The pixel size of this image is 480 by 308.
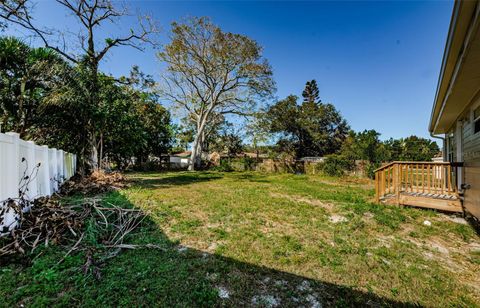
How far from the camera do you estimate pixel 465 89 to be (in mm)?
3684

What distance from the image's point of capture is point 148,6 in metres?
10.6

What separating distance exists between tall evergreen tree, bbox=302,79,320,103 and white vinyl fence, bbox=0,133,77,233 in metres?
37.6

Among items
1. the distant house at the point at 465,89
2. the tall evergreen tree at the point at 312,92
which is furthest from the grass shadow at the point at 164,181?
the tall evergreen tree at the point at 312,92

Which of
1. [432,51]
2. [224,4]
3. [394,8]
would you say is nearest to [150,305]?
[432,51]

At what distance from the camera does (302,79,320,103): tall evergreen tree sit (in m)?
37.1

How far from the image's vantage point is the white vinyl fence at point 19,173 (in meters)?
2.79

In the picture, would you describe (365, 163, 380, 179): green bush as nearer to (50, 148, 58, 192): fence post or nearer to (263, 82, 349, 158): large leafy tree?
(263, 82, 349, 158): large leafy tree

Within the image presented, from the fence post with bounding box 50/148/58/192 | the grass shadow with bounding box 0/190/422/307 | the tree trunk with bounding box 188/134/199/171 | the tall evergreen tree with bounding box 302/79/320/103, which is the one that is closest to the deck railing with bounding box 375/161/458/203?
the grass shadow with bounding box 0/190/422/307

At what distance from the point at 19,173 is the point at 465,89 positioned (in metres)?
7.75

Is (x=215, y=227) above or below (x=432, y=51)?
below

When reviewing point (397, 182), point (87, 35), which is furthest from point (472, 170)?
point (87, 35)

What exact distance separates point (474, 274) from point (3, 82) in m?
13.4

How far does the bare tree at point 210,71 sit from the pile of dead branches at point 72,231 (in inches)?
575

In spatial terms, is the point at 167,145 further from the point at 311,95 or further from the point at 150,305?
the point at 311,95
